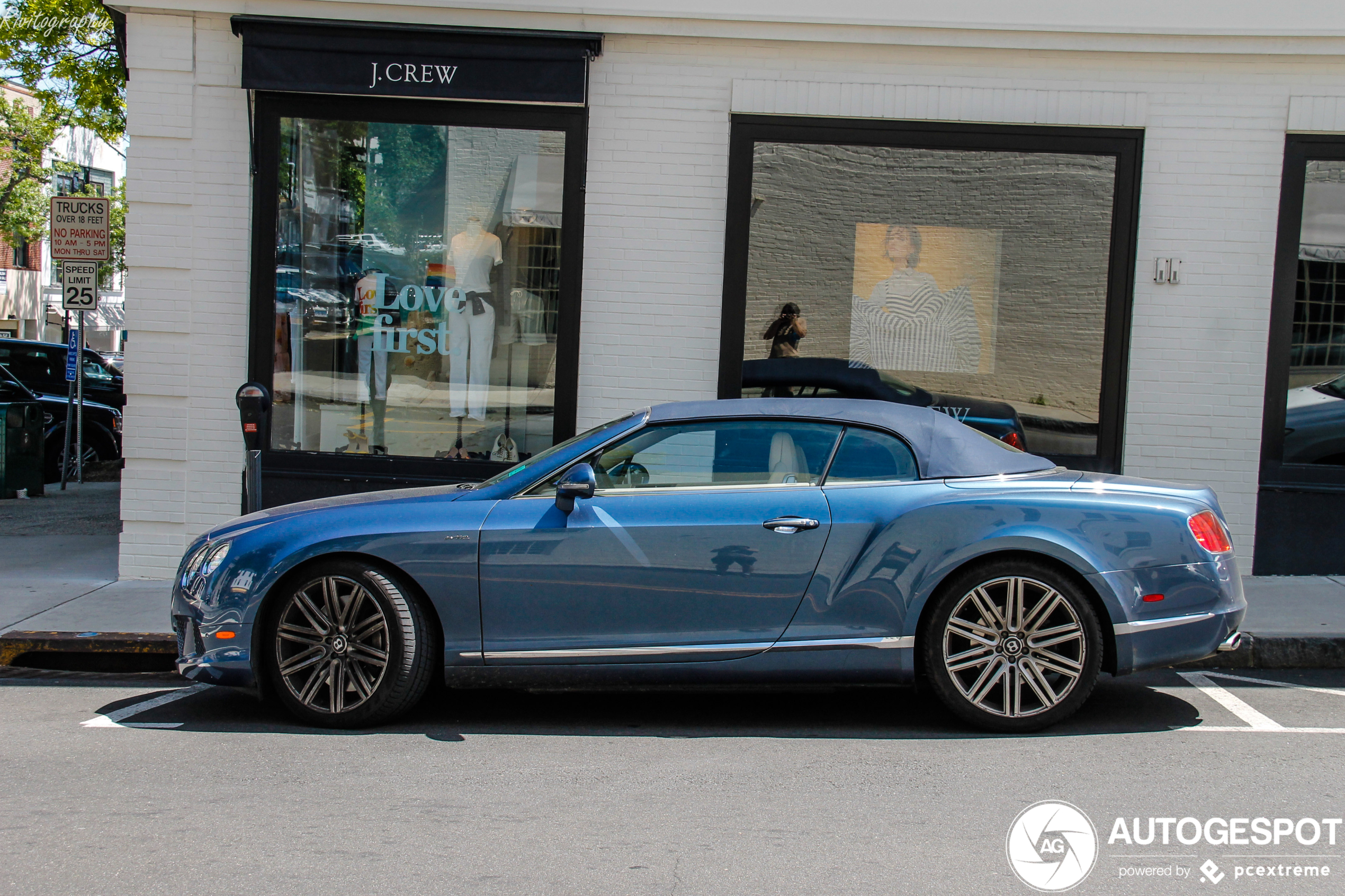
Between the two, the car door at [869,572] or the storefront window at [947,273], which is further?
the storefront window at [947,273]

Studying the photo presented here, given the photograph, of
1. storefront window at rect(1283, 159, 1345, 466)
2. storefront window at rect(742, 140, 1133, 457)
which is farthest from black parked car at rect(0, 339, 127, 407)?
storefront window at rect(1283, 159, 1345, 466)

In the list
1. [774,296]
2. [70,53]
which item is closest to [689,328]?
[774,296]

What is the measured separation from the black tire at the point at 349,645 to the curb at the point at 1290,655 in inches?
163

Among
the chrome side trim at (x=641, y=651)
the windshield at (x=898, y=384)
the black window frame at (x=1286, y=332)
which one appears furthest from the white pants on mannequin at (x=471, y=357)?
the black window frame at (x=1286, y=332)

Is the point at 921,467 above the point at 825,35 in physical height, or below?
below

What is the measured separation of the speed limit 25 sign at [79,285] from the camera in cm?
1348

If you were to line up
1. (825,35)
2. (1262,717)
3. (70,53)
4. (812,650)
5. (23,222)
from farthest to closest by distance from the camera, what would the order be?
(23,222)
(70,53)
(825,35)
(1262,717)
(812,650)

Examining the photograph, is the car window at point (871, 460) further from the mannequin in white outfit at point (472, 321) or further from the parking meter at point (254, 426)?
the mannequin in white outfit at point (472, 321)

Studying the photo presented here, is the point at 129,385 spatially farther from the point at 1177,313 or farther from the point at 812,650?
the point at 1177,313

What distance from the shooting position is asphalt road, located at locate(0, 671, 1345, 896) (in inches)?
140

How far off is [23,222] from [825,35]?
2987cm

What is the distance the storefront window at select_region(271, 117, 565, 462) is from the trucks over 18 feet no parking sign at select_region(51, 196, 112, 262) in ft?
19.5

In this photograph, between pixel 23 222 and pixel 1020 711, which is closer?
pixel 1020 711

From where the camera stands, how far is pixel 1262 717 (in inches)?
212
